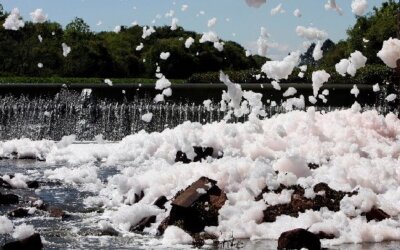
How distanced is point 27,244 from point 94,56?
3193 inches

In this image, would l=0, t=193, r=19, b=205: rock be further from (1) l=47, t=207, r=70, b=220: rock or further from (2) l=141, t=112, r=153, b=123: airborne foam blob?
(2) l=141, t=112, r=153, b=123: airborne foam blob

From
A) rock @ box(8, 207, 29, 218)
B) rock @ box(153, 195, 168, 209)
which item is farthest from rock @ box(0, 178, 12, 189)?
rock @ box(153, 195, 168, 209)

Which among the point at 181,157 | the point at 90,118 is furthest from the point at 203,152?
the point at 90,118

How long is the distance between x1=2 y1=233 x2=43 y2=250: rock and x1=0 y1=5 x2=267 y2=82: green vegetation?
244 feet

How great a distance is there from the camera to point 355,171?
16.0 metres

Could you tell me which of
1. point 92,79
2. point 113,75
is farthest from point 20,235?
point 113,75

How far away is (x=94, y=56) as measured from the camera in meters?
91.7

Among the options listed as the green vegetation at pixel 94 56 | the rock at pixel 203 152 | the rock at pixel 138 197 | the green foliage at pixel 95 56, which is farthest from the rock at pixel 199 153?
the green foliage at pixel 95 56

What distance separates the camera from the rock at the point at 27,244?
1177 centimetres

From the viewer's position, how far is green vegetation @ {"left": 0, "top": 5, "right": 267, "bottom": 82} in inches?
3492

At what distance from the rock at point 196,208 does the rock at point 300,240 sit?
2.18 metres

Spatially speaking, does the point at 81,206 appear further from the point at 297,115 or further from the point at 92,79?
the point at 92,79

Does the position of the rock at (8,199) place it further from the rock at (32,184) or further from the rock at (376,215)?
the rock at (376,215)

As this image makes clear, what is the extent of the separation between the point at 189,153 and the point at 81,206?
14.3 ft
